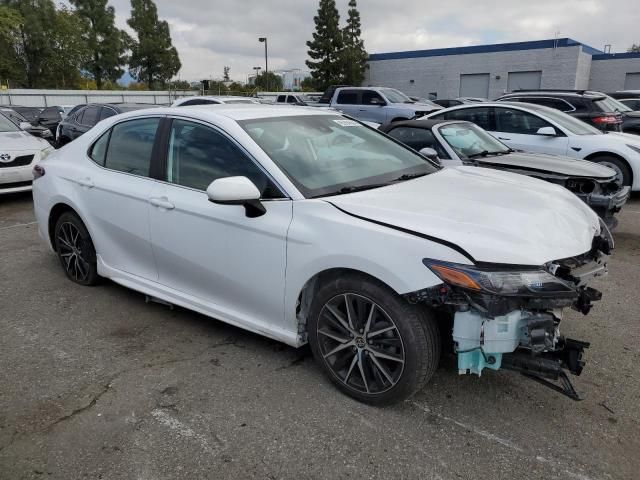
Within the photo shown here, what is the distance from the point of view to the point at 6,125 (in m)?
9.56

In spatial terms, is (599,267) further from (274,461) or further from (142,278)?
(142,278)

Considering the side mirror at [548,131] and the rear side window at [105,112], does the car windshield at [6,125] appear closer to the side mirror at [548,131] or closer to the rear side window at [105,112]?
the rear side window at [105,112]

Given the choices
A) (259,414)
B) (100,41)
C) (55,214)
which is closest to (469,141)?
(55,214)

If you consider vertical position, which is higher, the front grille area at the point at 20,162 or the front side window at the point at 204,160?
the front side window at the point at 204,160

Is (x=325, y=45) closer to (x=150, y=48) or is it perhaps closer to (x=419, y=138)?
(x=150, y=48)

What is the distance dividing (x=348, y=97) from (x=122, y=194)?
14609 millimetres

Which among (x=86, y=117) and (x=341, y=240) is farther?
(x=86, y=117)

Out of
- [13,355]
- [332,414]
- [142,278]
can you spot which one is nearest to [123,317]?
[142,278]

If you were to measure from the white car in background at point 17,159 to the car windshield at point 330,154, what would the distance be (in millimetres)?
6178

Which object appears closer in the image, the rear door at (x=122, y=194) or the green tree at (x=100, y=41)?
the rear door at (x=122, y=194)

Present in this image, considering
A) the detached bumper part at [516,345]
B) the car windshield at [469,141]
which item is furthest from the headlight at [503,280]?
the car windshield at [469,141]

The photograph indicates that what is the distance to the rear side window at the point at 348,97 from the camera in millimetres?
17322

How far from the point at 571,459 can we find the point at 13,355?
3473 mm

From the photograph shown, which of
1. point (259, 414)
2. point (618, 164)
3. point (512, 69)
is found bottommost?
point (259, 414)
